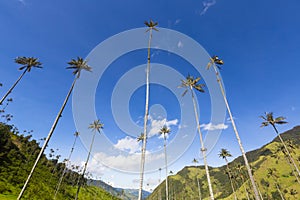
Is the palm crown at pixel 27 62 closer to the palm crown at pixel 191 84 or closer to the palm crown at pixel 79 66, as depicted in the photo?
the palm crown at pixel 79 66

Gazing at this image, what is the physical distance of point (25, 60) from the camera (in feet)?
131

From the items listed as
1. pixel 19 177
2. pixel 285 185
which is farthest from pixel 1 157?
pixel 285 185

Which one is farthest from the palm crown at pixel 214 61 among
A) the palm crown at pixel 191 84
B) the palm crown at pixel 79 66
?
the palm crown at pixel 79 66

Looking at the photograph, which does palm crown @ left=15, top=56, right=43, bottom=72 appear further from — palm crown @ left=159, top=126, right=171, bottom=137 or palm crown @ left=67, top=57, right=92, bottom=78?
palm crown @ left=159, top=126, right=171, bottom=137

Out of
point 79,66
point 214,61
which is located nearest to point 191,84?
point 214,61

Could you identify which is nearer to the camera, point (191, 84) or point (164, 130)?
point (191, 84)

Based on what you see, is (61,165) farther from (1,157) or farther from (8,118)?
(1,157)

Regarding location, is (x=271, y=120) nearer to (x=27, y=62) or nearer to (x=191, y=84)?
(x=191, y=84)

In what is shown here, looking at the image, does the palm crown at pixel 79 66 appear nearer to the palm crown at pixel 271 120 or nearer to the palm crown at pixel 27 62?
the palm crown at pixel 27 62

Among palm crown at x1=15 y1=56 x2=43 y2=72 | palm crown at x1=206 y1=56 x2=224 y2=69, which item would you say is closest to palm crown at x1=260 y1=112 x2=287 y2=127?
palm crown at x1=206 y1=56 x2=224 y2=69

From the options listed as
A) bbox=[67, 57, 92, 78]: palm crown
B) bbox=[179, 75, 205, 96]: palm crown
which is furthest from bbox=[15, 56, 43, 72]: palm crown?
bbox=[179, 75, 205, 96]: palm crown

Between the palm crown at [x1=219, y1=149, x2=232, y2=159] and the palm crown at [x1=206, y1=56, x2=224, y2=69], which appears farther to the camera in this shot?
the palm crown at [x1=219, y1=149, x2=232, y2=159]

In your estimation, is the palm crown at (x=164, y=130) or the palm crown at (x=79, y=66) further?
the palm crown at (x=164, y=130)

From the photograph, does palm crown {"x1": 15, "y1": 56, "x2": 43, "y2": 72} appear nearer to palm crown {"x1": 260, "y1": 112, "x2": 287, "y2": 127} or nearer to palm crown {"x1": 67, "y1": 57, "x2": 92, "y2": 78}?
palm crown {"x1": 67, "y1": 57, "x2": 92, "y2": 78}
